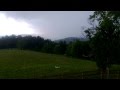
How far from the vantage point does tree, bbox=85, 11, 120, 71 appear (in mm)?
16766

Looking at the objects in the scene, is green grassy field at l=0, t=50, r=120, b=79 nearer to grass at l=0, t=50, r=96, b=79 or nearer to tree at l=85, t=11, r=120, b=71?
grass at l=0, t=50, r=96, b=79

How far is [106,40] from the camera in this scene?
17.1 meters

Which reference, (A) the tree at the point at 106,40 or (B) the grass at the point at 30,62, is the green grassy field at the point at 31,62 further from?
(A) the tree at the point at 106,40

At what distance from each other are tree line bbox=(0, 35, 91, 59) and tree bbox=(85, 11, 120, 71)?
2.12 metres

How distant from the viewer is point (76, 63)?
78.0 feet

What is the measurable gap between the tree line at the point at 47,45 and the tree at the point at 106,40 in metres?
2.12

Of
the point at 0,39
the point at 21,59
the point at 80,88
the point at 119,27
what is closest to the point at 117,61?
the point at 119,27

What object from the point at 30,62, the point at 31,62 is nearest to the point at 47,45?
the point at 31,62

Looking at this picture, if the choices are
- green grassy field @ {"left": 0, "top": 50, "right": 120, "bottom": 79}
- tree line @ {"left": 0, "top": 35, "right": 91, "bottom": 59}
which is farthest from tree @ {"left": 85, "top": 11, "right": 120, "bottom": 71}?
green grassy field @ {"left": 0, "top": 50, "right": 120, "bottom": 79}

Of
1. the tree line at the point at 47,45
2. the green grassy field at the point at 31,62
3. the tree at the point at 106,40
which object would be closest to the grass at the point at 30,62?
the green grassy field at the point at 31,62

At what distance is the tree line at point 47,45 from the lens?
814 inches

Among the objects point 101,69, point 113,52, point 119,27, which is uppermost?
point 119,27
